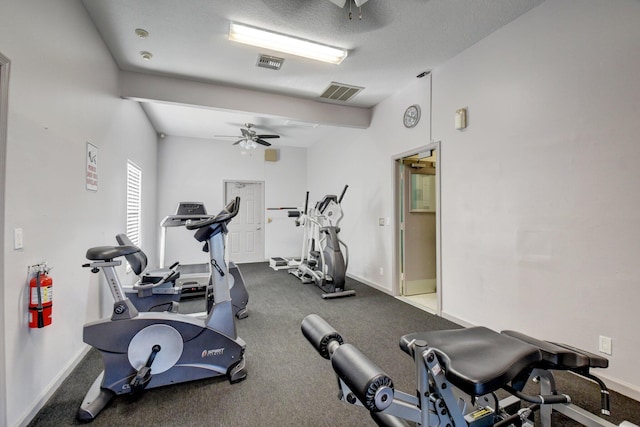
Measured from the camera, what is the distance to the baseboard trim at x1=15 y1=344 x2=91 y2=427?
5.47 ft

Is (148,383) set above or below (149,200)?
below

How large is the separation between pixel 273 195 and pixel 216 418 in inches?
232

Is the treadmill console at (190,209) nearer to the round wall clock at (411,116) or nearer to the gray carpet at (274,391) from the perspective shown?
the gray carpet at (274,391)

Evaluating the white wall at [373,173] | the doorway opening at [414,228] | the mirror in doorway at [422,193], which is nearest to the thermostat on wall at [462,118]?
the white wall at [373,173]

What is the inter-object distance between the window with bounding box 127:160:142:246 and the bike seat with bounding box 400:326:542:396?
4.23 m

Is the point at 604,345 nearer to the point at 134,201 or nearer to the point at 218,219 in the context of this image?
the point at 218,219

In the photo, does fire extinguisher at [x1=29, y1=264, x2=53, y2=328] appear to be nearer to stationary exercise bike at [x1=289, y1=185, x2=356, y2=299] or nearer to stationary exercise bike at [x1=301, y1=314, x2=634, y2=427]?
stationary exercise bike at [x1=301, y1=314, x2=634, y2=427]

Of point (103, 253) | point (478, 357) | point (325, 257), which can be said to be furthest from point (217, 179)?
point (478, 357)

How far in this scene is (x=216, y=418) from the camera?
5.72 feet

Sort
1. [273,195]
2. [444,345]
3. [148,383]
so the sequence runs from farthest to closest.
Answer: [273,195]
[148,383]
[444,345]

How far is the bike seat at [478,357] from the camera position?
1.04m

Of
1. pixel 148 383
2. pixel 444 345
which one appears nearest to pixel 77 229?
pixel 148 383

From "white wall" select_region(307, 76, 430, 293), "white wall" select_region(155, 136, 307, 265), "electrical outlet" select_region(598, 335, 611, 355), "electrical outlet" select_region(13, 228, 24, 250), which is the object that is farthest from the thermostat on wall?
"white wall" select_region(155, 136, 307, 265)

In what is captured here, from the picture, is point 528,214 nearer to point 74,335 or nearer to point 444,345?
point 444,345
